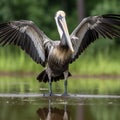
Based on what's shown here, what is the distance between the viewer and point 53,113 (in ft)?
31.6

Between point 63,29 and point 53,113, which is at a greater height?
point 63,29

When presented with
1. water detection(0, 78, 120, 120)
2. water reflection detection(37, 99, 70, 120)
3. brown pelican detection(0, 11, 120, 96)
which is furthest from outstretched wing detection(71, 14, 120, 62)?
water reflection detection(37, 99, 70, 120)

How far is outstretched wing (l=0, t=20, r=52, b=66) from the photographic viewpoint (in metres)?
12.2

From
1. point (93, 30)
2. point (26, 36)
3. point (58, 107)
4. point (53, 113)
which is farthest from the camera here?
point (93, 30)

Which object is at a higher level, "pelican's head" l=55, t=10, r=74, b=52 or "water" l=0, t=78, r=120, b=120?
"pelican's head" l=55, t=10, r=74, b=52

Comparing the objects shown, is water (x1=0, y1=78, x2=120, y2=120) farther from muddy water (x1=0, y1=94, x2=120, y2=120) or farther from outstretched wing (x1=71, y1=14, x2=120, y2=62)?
outstretched wing (x1=71, y1=14, x2=120, y2=62)

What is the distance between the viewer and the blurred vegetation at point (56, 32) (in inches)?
857

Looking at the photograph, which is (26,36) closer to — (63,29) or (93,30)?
(63,29)

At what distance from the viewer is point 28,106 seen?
10305 mm

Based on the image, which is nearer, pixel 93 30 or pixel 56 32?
pixel 93 30

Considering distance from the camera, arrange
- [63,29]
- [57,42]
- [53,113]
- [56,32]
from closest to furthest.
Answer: [53,113] < [63,29] < [57,42] < [56,32]

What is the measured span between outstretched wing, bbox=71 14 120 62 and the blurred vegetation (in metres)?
8.02

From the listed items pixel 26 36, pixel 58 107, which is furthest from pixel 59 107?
pixel 26 36

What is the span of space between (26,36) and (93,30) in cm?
120
